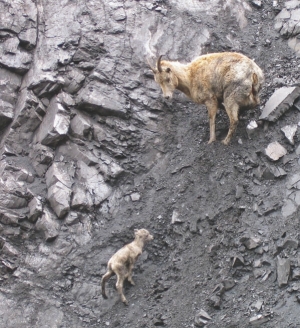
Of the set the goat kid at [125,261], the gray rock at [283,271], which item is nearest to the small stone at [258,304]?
the gray rock at [283,271]

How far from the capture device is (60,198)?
14.7 metres

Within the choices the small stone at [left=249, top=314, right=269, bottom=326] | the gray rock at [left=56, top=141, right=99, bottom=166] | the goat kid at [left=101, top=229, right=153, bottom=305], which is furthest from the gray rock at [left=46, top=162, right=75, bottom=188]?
the small stone at [left=249, top=314, right=269, bottom=326]

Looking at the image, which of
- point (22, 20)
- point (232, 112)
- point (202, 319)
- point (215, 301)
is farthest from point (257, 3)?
point (202, 319)

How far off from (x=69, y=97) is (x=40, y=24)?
279 cm

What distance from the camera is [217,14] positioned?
1922 cm

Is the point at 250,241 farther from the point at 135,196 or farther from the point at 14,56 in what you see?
the point at 14,56

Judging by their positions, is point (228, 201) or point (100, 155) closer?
point (228, 201)

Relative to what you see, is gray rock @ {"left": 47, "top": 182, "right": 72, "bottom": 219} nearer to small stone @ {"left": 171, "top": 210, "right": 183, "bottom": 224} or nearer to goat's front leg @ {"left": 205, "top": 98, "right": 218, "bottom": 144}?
small stone @ {"left": 171, "top": 210, "right": 183, "bottom": 224}

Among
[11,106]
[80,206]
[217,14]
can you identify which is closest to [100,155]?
[80,206]

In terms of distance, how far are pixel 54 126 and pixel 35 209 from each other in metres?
2.31

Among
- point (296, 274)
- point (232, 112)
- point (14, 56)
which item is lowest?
point (296, 274)

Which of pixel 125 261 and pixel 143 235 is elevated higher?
pixel 143 235

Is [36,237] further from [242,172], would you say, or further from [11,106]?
[242,172]

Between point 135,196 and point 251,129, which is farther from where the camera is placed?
point 251,129
